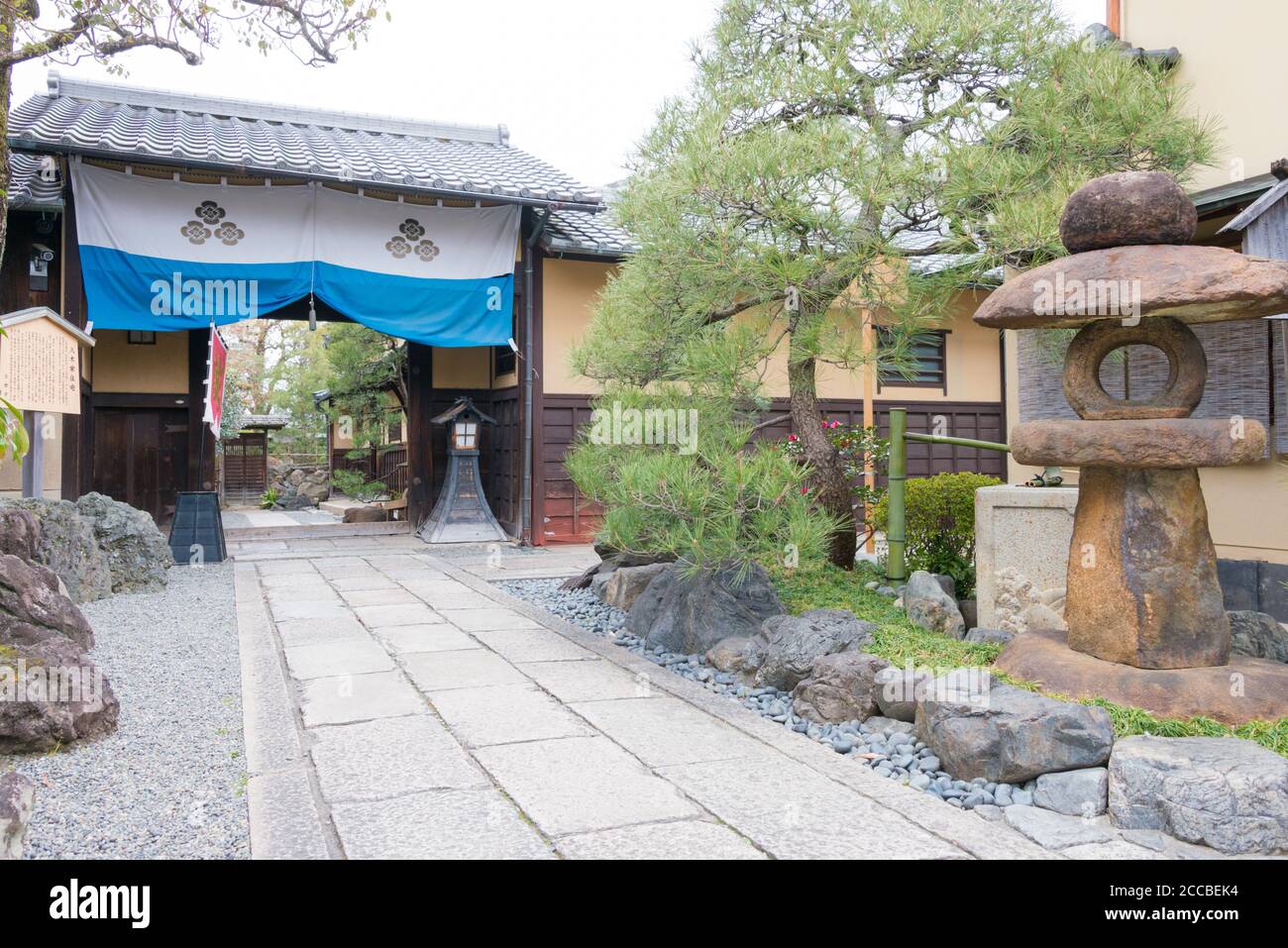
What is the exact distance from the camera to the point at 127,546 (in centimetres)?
804

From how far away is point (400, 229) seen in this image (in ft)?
Answer: 36.4

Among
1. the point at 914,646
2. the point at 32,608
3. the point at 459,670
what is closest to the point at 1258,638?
the point at 914,646

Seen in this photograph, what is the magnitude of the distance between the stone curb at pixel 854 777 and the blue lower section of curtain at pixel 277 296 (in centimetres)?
645

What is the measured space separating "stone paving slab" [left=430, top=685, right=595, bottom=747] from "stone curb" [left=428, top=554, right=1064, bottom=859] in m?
0.70

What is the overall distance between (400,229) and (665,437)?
7.09 metres

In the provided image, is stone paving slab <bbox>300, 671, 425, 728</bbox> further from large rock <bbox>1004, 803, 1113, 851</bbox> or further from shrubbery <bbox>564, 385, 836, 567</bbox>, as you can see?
large rock <bbox>1004, 803, 1113, 851</bbox>

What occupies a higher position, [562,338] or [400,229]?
[400,229]

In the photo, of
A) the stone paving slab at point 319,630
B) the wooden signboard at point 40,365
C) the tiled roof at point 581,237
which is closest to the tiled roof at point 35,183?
the wooden signboard at point 40,365

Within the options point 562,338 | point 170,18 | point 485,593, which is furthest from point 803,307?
point 562,338

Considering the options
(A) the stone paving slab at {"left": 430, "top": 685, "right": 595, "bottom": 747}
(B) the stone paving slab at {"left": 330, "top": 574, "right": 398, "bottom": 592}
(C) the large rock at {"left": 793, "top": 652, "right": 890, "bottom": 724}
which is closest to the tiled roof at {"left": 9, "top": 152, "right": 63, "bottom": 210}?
(B) the stone paving slab at {"left": 330, "top": 574, "right": 398, "bottom": 592}

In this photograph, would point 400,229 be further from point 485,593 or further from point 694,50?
point 694,50

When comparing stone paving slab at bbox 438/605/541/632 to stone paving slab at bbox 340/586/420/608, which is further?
stone paving slab at bbox 340/586/420/608

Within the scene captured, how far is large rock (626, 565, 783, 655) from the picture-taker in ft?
18.1

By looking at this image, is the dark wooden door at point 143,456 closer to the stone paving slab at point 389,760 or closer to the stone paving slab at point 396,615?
the stone paving slab at point 396,615
